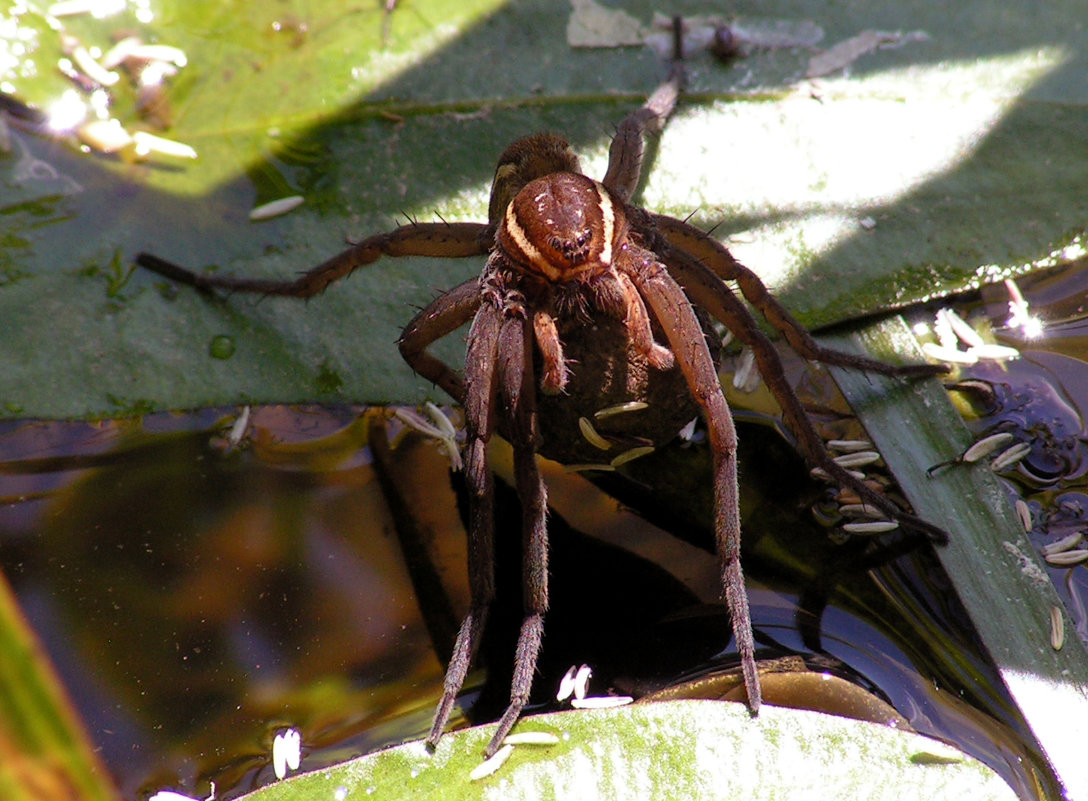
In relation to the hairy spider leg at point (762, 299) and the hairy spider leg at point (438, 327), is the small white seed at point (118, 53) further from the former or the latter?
the hairy spider leg at point (762, 299)

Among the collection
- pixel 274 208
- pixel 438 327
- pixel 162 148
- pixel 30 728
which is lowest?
pixel 30 728

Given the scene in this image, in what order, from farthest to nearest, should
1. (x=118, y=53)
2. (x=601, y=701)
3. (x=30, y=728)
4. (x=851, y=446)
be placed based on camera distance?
1. (x=118, y=53)
2. (x=851, y=446)
3. (x=601, y=701)
4. (x=30, y=728)

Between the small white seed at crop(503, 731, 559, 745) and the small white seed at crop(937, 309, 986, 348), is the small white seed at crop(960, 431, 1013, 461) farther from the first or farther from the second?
the small white seed at crop(503, 731, 559, 745)

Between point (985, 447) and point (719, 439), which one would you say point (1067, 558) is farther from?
point (719, 439)

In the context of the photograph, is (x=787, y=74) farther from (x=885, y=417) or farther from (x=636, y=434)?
(x=636, y=434)

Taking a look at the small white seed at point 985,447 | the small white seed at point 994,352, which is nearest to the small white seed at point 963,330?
the small white seed at point 994,352

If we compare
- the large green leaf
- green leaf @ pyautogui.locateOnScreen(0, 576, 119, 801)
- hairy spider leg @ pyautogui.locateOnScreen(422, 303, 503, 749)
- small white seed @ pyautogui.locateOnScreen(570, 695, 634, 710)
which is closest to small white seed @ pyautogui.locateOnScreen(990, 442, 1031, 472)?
the large green leaf

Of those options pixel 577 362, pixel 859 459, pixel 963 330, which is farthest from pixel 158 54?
pixel 963 330
